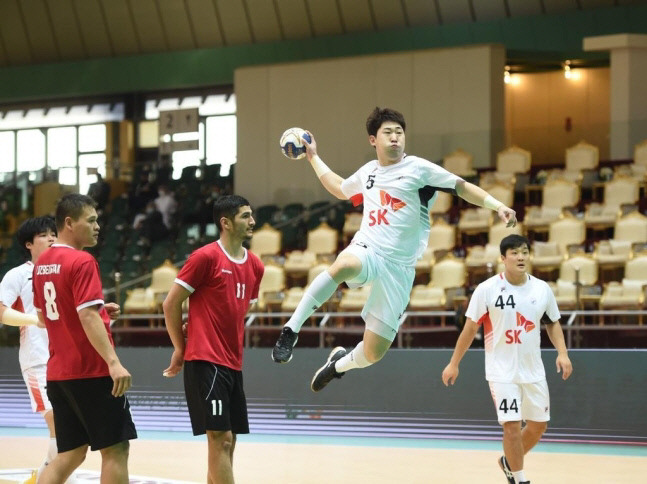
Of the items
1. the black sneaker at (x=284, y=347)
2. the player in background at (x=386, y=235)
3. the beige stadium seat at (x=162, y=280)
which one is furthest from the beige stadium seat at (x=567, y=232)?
the black sneaker at (x=284, y=347)

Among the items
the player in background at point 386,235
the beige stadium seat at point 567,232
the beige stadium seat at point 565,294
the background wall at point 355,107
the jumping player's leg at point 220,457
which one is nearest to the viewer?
the jumping player's leg at point 220,457

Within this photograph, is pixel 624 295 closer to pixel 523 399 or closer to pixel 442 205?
pixel 442 205

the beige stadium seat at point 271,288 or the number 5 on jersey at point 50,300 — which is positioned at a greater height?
the number 5 on jersey at point 50,300

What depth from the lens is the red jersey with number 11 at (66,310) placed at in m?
6.25

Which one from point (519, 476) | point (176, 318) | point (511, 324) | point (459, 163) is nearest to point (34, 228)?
point (176, 318)

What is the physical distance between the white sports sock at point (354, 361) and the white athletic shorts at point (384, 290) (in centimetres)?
22

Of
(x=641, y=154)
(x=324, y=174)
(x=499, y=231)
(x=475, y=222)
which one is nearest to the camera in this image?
(x=324, y=174)

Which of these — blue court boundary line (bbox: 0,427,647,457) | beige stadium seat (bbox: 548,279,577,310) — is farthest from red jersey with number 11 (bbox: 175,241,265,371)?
beige stadium seat (bbox: 548,279,577,310)

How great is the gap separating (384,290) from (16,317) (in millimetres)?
2488

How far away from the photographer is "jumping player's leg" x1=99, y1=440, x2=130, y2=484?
631cm

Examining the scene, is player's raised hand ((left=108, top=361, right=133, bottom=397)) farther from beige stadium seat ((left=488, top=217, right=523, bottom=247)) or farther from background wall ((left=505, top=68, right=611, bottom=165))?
background wall ((left=505, top=68, right=611, bottom=165))

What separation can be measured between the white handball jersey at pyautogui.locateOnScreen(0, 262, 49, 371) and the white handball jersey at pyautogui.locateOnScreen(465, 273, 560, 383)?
3203mm

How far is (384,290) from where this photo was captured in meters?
7.66

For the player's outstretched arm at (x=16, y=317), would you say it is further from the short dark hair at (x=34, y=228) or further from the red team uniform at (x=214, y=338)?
the red team uniform at (x=214, y=338)
